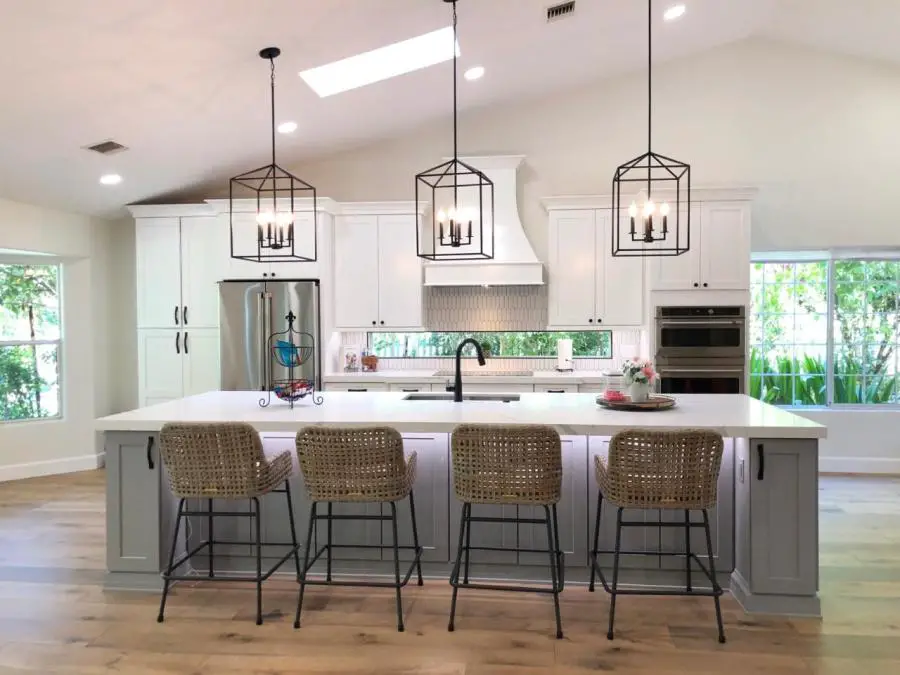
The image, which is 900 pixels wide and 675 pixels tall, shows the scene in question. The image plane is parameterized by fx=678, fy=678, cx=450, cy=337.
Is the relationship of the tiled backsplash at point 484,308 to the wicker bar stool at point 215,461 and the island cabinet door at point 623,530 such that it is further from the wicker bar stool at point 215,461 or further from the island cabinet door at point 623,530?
the wicker bar stool at point 215,461

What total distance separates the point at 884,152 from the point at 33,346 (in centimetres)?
785

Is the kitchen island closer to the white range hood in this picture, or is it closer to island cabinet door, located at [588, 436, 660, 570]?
island cabinet door, located at [588, 436, 660, 570]

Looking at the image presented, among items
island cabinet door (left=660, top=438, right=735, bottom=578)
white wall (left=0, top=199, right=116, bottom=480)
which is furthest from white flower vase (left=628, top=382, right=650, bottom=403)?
white wall (left=0, top=199, right=116, bottom=480)

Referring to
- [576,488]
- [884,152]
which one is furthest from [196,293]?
[884,152]

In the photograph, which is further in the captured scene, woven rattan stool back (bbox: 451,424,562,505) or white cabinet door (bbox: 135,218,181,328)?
white cabinet door (bbox: 135,218,181,328)

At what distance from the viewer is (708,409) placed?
353cm

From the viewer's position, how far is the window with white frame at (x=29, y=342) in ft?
20.1

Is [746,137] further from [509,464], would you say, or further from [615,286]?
[509,464]

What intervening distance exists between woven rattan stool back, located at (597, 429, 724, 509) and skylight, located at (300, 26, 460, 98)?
3.08m

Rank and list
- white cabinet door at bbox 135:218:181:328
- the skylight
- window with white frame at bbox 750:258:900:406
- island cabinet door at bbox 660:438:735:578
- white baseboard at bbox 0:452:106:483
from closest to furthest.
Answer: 1. island cabinet door at bbox 660:438:735:578
2. the skylight
3. white baseboard at bbox 0:452:106:483
4. white cabinet door at bbox 135:218:181:328
5. window with white frame at bbox 750:258:900:406

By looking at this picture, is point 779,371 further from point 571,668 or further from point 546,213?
point 571,668

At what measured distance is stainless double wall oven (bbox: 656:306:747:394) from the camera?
555 cm

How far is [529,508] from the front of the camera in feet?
11.4

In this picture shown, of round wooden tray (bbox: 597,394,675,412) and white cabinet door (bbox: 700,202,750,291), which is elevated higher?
white cabinet door (bbox: 700,202,750,291)
